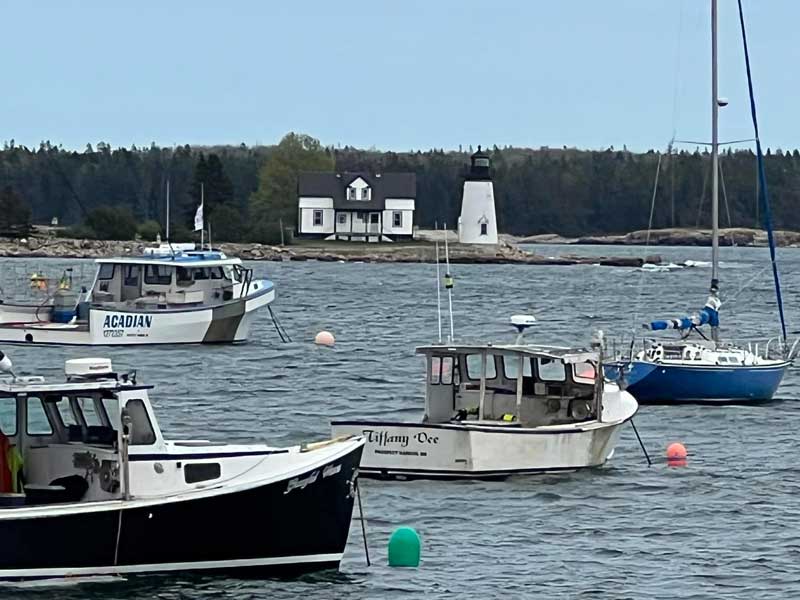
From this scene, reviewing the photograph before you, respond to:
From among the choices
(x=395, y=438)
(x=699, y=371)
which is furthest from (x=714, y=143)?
(x=395, y=438)

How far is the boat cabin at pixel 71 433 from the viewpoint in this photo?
70.1 ft

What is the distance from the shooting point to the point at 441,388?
99.1ft

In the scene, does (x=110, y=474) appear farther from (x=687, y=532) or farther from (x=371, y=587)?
(x=687, y=532)

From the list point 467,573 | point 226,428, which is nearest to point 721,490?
point 467,573

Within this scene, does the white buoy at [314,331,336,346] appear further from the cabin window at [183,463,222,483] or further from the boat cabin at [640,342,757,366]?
the cabin window at [183,463,222,483]

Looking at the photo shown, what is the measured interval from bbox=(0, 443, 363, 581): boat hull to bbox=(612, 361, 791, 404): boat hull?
18.9 m

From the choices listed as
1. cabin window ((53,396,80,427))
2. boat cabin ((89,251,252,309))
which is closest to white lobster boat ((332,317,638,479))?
cabin window ((53,396,80,427))

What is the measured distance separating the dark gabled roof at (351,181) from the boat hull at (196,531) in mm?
119915

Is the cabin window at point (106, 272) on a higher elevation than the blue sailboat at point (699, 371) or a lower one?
higher

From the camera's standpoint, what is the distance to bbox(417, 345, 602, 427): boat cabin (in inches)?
1173

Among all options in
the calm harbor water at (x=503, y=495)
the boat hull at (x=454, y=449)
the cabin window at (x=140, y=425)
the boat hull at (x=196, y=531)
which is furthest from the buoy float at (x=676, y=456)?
the cabin window at (x=140, y=425)

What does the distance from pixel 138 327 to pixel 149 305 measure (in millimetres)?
838

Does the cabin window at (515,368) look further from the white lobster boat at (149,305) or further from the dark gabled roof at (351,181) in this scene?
the dark gabled roof at (351,181)

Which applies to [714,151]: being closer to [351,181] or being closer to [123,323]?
[123,323]
